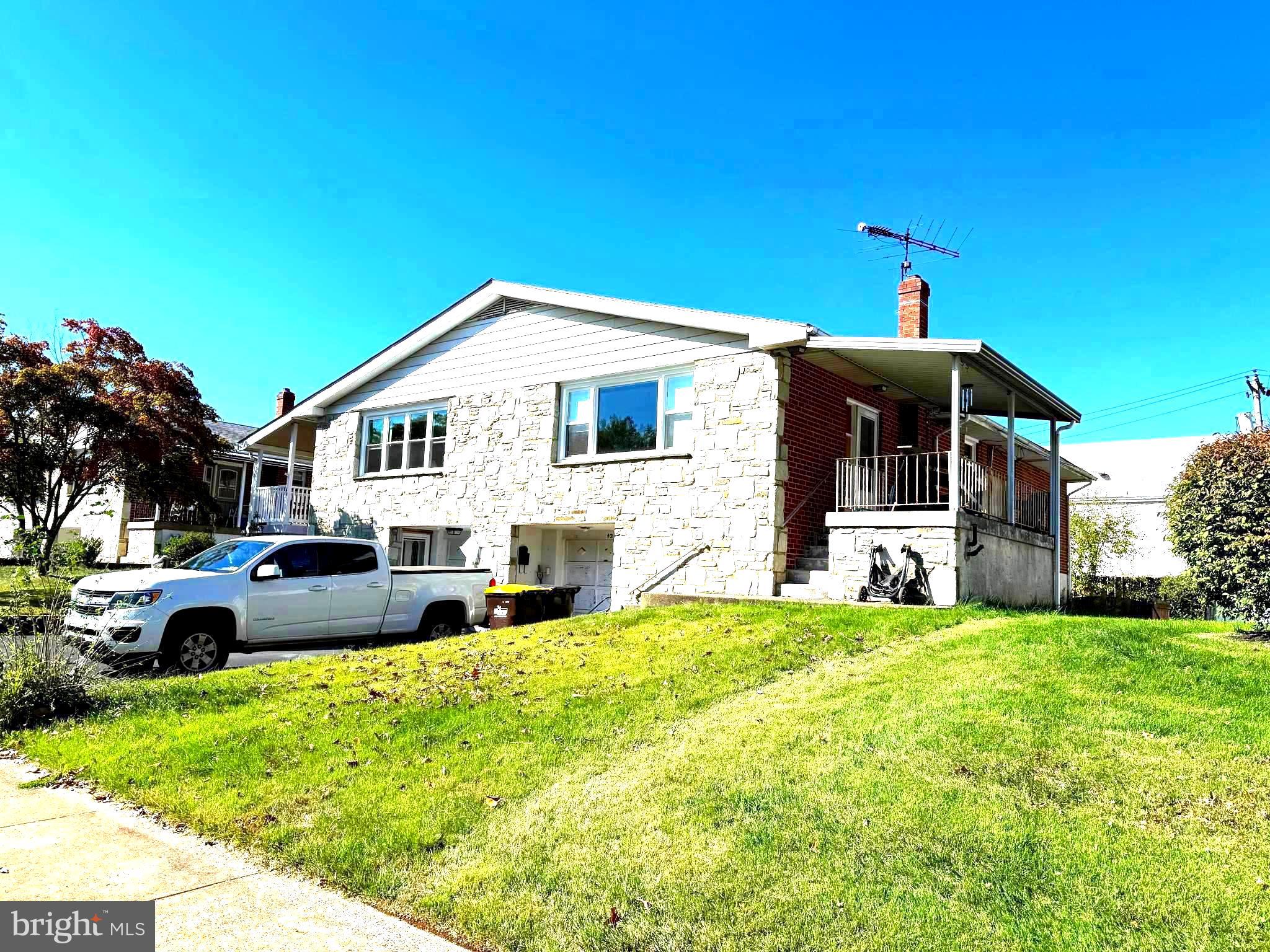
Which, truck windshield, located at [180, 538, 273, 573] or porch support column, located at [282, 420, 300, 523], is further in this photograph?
porch support column, located at [282, 420, 300, 523]

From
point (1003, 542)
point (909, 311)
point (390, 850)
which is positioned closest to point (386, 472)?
point (909, 311)

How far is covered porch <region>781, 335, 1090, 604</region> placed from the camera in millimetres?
12547

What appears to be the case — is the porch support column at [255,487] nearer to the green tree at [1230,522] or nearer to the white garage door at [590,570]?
the white garage door at [590,570]

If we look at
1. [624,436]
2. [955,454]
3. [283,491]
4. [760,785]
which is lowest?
[760,785]

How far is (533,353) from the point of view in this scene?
17703 mm

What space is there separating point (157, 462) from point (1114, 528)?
28078 mm

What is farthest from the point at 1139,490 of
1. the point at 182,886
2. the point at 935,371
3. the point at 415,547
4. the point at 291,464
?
the point at 182,886

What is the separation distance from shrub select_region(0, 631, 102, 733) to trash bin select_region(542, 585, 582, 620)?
7.17 m

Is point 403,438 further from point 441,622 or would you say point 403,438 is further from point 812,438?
point 812,438

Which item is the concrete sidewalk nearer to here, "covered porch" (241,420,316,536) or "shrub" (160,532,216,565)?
"covered porch" (241,420,316,536)

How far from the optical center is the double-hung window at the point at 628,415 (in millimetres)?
15484

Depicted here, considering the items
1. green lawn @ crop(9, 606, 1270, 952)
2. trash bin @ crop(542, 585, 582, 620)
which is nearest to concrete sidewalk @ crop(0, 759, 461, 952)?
green lawn @ crop(9, 606, 1270, 952)

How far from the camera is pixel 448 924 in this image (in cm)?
399

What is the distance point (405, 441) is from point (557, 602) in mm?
7626
